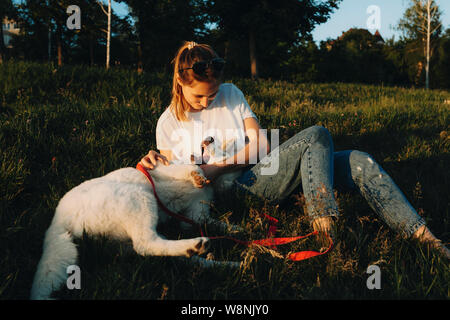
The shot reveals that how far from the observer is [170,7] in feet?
80.0

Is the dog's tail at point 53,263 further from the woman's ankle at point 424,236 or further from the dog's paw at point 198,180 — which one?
the woman's ankle at point 424,236

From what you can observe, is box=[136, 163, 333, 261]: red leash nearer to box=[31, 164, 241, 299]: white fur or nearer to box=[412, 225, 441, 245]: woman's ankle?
box=[31, 164, 241, 299]: white fur

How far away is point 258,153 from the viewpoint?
287 cm

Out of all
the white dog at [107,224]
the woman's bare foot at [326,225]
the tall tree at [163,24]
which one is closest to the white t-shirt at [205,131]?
the white dog at [107,224]

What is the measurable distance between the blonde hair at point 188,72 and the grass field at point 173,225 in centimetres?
88

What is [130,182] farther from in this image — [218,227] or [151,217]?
[218,227]

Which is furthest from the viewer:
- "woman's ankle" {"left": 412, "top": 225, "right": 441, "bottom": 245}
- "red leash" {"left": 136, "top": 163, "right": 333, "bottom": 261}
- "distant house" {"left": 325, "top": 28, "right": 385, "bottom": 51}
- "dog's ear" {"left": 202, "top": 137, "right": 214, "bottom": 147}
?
"distant house" {"left": 325, "top": 28, "right": 385, "bottom": 51}

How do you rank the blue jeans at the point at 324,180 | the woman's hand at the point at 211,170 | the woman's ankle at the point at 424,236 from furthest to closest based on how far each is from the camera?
the woman's hand at the point at 211,170 < the blue jeans at the point at 324,180 < the woman's ankle at the point at 424,236

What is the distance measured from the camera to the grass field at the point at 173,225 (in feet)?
5.48

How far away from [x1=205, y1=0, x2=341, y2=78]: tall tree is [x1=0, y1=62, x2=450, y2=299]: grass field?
46.2 ft

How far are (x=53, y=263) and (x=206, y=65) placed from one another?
1773 mm

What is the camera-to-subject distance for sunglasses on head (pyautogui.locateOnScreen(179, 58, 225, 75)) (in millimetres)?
2469

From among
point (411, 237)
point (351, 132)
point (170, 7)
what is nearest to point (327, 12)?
point (170, 7)

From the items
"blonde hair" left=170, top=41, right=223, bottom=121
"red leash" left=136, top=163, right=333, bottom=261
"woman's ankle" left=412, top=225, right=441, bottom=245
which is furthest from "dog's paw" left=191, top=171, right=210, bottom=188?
"woman's ankle" left=412, top=225, right=441, bottom=245
